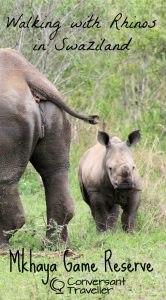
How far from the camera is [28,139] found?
8.81m

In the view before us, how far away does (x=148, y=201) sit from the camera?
446 inches

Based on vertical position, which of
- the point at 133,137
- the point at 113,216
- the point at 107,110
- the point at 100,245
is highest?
the point at 107,110

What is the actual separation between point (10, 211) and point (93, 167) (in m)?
2.47

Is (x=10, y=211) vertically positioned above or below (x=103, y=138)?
below

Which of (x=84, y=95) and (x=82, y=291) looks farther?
(x=84, y=95)

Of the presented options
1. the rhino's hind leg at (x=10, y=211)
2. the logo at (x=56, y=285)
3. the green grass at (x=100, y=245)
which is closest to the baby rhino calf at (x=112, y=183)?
the green grass at (x=100, y=245)

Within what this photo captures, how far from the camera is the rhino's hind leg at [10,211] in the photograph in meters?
8.91

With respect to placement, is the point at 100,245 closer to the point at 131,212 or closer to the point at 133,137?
the point at 131,212

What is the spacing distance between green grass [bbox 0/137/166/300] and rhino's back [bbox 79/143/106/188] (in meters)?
0.51

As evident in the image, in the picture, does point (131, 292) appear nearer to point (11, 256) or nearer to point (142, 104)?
point (11, 256)

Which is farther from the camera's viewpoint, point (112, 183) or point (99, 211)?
point (99, 211)

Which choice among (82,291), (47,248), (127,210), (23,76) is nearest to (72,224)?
(127,210)

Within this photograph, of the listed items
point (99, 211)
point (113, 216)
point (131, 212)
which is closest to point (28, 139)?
point (131, 212)

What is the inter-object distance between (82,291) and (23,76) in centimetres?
265
